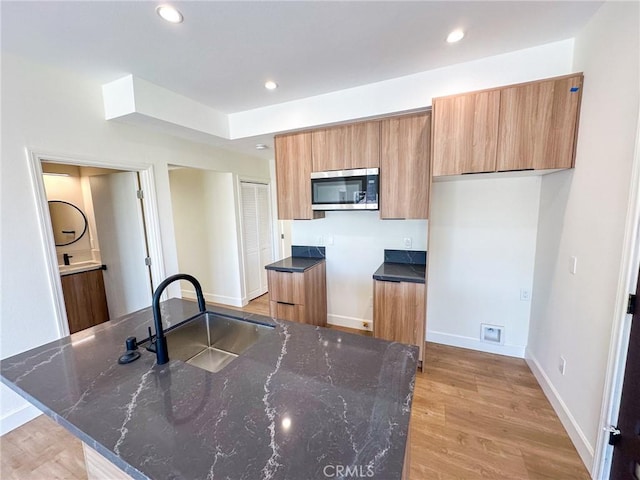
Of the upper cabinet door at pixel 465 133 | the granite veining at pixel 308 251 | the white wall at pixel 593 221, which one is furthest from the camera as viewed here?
the granite veining at pixel 308 251

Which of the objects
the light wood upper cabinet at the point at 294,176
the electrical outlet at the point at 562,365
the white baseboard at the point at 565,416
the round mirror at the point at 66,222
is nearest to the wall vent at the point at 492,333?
the white baseboard at the point at 565,416

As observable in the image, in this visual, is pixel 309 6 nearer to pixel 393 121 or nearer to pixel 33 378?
pixel 393 121

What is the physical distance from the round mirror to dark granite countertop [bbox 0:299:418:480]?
9.92ft

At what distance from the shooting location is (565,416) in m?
1.86

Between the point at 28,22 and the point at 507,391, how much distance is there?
421 centimetres

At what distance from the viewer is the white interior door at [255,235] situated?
435 centimetres

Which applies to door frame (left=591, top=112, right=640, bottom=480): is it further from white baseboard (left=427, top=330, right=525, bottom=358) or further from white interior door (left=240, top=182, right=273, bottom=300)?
white interior door (left=240, top=182, right=273, bottom=300)

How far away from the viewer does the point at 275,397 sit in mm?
967

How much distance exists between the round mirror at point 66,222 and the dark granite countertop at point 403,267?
13.2 feet

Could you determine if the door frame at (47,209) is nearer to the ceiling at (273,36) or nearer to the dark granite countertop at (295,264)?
the ceiling at (273,36)

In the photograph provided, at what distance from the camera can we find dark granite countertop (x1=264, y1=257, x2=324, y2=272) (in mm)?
2897

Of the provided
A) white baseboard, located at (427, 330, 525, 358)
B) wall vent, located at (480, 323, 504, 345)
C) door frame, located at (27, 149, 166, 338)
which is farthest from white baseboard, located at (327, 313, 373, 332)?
door frame, located at (27, 149, 166, 338)

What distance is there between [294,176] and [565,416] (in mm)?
2956

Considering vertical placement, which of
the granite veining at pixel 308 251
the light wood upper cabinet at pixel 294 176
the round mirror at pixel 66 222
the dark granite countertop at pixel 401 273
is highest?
the light wood upper cabinet at pixel 294 176
